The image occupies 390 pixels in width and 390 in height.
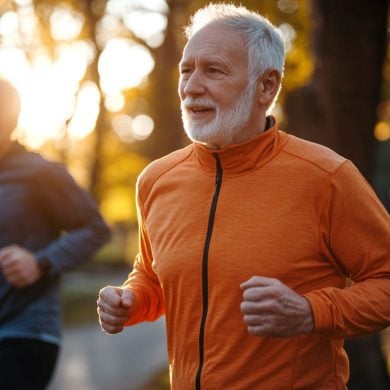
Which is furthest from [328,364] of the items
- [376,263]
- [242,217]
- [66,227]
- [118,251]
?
[118,251]

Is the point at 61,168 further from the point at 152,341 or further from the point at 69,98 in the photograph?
the point at 69,98

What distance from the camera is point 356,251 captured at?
2854mm

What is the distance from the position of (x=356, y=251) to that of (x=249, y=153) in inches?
21.9

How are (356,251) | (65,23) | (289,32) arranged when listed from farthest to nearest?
(65,23) < (289,32) < (356,251)

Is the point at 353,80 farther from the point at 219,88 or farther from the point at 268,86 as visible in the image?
the point at 219,88

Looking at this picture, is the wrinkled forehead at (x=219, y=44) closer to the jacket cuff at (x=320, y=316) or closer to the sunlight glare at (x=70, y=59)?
the jacket cuff at (x=320, y=316)

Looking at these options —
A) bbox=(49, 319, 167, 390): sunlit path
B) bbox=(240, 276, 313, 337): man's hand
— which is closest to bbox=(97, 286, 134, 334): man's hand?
bbox=(240, 276, 313, 337): man's hand

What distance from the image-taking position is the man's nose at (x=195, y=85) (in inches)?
123

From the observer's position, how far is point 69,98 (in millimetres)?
24094

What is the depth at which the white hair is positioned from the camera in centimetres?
314

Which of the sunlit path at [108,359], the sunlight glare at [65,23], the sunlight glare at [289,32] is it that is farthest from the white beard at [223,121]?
the sunlight glare at [65,23]

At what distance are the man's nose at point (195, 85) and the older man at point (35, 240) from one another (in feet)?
4.61

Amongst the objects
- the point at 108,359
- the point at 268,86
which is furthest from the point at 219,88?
the point at 108,359

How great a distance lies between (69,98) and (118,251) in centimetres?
1385
